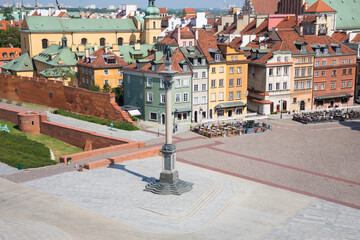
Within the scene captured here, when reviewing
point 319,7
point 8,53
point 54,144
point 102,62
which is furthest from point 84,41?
point 54,144

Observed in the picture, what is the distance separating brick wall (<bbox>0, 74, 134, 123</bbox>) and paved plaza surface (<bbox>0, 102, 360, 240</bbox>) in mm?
18849

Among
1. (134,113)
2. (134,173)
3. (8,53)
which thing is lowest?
(134,173)

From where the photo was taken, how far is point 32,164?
4175 centimetres

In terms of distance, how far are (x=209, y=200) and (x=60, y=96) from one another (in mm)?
44807

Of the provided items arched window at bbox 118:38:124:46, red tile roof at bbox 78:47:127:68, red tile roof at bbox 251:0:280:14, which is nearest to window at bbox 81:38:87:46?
arched window at bbox 118:38:124:46

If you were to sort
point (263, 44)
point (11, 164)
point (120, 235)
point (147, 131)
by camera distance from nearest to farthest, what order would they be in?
point (120, 235), point (11, 164), point (147, 131), point (263, 44)

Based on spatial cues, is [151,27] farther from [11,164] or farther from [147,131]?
[11,164]

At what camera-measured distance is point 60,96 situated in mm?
73750

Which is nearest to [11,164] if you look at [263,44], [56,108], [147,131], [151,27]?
[147,131]

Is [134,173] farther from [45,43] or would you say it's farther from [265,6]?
[265,6]

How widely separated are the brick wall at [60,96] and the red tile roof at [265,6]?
80.6 m

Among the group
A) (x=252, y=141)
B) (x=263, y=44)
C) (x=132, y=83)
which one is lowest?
(x=252, y=141)

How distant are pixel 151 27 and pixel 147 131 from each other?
180 feet

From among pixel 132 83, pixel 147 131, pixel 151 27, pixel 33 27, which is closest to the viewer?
pixel 147 131
